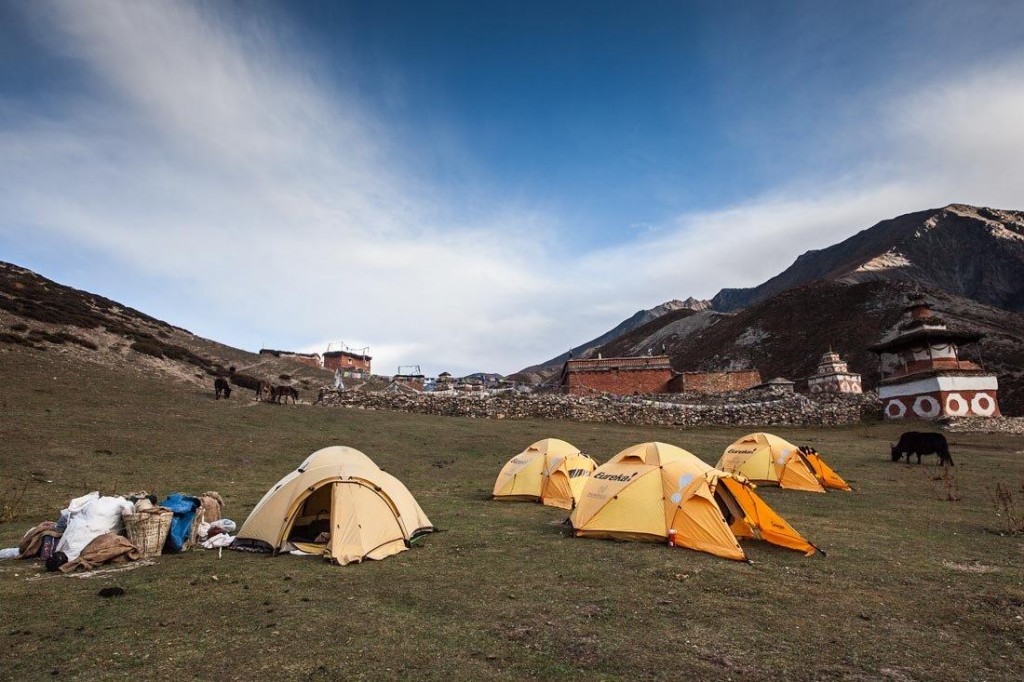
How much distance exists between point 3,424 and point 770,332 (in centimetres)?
7815

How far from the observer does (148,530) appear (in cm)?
865

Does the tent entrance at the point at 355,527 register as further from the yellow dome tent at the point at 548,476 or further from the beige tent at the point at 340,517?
the yellow dome tent at the point at 548,476

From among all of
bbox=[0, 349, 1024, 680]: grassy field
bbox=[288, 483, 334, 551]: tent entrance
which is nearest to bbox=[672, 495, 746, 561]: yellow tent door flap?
bbox=[0, 349, 1024, 680]: grassy field

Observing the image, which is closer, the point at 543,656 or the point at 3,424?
the point at 543,656

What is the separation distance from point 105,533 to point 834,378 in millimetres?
47569

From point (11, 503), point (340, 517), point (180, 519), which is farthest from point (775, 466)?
point (11, 503)

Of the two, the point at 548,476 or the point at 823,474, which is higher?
the point at 548,476

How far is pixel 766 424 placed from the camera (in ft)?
112

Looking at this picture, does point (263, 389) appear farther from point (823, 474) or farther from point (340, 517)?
point (823, 474)

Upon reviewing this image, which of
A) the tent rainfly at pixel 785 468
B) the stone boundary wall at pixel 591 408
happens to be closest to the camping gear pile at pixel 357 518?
the tent rainfly at pixel 785 468

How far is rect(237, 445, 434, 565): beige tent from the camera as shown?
29.1 ft

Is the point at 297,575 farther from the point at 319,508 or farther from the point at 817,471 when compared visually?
the point at 817,471

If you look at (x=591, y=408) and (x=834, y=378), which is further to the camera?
(x=834, y=378)

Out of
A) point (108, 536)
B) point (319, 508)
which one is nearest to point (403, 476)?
point (319, 508)
